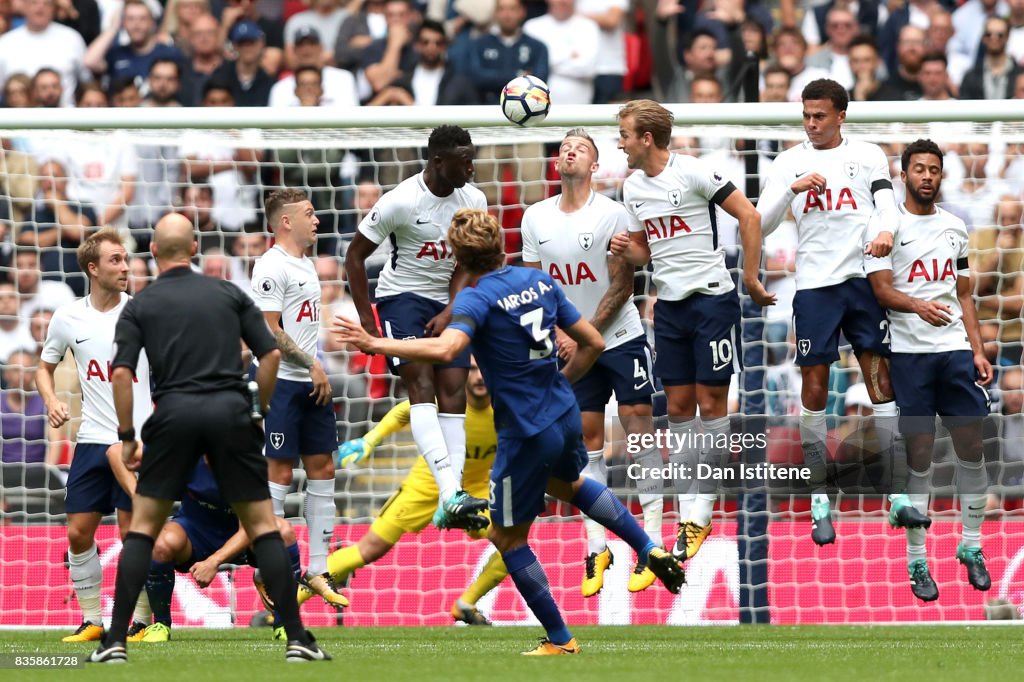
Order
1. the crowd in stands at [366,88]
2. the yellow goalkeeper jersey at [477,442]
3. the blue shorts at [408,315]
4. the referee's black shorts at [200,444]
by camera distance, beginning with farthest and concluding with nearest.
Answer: the crowd in stands at [366,88]
the yellow goalkeeper jersey at [477,442]
the blue shorts at [408,315]
the referee's black shorts at [200,444]

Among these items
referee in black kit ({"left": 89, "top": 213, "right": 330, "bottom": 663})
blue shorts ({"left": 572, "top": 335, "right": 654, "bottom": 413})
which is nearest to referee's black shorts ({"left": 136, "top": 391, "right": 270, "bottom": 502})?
referee in black kit ({"left": 89, "top": 213, "right": 330, "bottom": 663})

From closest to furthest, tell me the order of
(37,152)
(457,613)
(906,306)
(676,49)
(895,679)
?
(895,679) < (906,306) < (457,613) < (37,152) < (676,49)

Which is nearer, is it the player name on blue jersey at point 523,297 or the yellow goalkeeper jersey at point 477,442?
the player name on blue jersey at point 523,297

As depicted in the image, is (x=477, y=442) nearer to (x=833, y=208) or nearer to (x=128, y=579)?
(x=833, y=208)

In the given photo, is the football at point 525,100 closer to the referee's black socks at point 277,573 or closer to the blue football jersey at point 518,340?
the blue football jersey at point 518,340

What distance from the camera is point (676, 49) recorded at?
51.3 ft

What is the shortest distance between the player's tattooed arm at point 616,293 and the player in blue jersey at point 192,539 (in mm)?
2328

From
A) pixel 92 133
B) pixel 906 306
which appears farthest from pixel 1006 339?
pixel 92 133

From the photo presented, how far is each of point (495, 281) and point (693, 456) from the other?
2.75 metres

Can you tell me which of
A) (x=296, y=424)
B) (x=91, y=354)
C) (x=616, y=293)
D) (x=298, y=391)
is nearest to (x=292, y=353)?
(x=298, y=391)

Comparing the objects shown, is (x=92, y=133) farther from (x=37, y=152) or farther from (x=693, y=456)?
(x=693, y=456)

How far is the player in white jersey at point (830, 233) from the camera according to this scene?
33.9 ft

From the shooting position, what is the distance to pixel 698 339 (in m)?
10.3

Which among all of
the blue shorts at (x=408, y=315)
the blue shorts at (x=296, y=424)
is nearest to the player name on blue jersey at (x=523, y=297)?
the blue shorts at (x=408, y=315)
